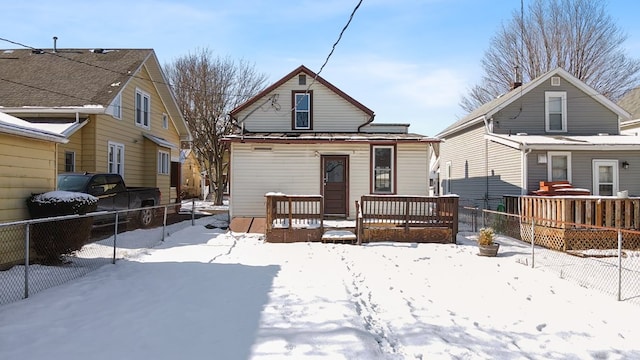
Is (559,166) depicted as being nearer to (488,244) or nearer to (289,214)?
(488,244)

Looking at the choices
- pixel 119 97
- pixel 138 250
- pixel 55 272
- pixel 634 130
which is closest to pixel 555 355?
pixel 55 272

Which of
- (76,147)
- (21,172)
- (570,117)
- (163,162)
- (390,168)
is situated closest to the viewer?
(21,172)

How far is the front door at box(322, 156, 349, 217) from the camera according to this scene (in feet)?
47.3

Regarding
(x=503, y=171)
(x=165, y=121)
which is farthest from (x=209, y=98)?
(x=503, y=171)

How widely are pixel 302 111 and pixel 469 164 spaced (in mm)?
9421

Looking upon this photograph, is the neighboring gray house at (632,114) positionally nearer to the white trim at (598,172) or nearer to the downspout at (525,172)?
the white trim at (598,172)

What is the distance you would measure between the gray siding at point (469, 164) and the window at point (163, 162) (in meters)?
13.6

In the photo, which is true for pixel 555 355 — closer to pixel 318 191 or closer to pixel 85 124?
pixel 318 191

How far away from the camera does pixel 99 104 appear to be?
14.5m

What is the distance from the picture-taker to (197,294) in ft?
19.7

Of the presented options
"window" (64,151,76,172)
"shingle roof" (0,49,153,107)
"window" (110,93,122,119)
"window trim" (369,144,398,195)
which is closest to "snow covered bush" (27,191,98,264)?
"window" (64,151,76,172)

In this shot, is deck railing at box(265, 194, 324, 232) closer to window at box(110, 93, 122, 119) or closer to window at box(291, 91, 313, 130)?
window at box(291, 91, 313, 130)

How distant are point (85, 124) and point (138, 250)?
24.8ft

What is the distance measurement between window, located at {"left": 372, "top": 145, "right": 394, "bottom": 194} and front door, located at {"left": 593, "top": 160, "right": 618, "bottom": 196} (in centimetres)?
811
